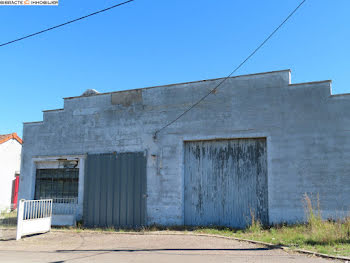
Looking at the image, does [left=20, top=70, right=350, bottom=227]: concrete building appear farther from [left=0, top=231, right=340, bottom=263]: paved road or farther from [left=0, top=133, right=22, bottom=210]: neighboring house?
[left=0, top=133, right=22, bottom=210]: neighboring house

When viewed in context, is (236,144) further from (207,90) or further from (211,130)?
(207,90)

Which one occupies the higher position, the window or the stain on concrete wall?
the stain on concrete wall

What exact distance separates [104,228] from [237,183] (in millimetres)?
5470

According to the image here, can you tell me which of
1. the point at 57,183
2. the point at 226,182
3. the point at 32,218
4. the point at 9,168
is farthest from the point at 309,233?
the point at 9,168

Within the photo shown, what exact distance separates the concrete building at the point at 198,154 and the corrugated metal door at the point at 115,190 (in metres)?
0.04

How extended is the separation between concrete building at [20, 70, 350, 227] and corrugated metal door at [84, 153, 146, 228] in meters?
0.04

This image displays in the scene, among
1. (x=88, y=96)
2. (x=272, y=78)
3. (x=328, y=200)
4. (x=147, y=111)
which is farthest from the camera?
(x=88, y=96)

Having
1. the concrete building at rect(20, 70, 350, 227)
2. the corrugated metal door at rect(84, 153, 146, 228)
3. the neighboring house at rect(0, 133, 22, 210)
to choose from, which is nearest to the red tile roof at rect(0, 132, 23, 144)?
the neighboring house at rect(0, 133, 22, 210)

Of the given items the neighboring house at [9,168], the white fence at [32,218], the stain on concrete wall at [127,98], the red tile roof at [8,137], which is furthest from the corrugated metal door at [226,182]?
the red tile roof at [8,137]

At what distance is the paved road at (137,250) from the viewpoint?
7531 mm

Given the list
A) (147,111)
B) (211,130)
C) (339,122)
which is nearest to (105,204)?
(147,111)

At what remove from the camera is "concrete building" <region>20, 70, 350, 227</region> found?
10602 millimetres

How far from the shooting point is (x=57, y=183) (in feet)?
48.8

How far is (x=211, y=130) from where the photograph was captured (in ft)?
39.7
